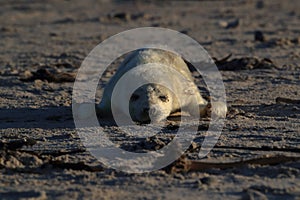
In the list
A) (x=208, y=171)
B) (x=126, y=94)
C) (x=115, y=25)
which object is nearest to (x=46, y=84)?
(x=126, y=94)

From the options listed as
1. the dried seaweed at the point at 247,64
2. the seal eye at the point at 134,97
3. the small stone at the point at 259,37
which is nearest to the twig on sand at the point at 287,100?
the seal eye at the point at 134,97

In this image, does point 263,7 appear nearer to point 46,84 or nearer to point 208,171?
point 46,84

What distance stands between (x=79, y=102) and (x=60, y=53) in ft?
15.1

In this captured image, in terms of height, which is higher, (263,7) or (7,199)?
(263,7)

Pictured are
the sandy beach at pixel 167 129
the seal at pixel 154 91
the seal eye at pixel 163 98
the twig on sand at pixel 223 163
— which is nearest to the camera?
the sandy beach at pixel 167 129

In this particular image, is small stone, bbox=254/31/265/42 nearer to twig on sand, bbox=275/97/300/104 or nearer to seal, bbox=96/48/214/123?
seal, bbox=96/48/214/123

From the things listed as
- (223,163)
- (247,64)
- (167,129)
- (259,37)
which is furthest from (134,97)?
(259,37)

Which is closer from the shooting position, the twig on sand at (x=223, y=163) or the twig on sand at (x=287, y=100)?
the twig on sand at (x=223, y=163)

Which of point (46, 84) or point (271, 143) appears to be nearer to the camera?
point (271, 143)

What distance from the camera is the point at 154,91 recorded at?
6.52 m

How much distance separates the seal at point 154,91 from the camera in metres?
6.36

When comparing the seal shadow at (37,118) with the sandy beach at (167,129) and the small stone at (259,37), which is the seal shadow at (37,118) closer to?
the sandy beach at (167,129)

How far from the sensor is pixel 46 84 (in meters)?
8.75

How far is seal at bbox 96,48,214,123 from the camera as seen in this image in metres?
6.36
